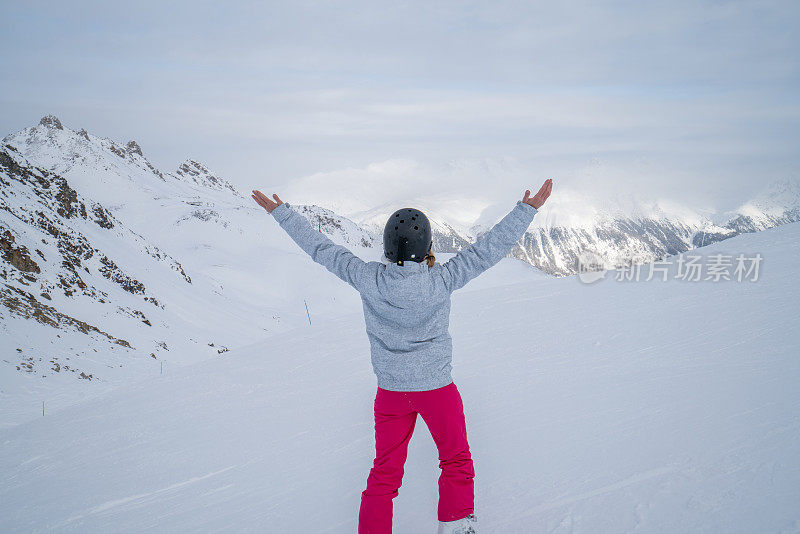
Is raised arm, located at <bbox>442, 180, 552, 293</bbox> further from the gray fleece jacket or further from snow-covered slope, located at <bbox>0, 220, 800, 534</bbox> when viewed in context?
snow-covered slope, located at <bbox>0, 220, 800, 534</bbox>

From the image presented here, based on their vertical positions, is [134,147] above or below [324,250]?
above

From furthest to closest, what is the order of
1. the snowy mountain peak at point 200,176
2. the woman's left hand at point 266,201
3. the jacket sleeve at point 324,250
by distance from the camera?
1. the snowy mountain peak at point 200,176
2. the woman's left hand at point 266,201
3. the jacket sleeve at point 324,250

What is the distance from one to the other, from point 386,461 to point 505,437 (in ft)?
5.99

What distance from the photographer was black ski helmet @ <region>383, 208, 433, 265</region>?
2912mm

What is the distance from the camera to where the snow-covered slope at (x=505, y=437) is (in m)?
3.35

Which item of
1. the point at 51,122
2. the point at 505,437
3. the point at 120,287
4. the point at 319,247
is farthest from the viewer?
the point at 51,122

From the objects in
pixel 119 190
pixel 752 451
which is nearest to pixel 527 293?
pixel 752 451

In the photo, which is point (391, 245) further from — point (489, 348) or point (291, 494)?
point (489, 348)

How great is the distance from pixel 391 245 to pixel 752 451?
10.1 feet

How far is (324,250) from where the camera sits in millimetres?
3340

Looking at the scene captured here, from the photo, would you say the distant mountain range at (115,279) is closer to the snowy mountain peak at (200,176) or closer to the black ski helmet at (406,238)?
the black ski helmet at (406,238)

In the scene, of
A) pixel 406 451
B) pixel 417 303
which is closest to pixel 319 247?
pixel 417 303

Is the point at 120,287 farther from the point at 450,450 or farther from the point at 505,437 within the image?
the point at 450,450

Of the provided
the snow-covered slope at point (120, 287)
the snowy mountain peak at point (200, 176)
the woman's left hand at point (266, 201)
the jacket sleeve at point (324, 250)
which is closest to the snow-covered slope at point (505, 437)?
the jacket sleeve at point (324, 250)
